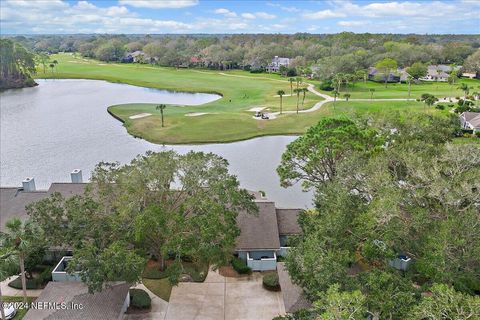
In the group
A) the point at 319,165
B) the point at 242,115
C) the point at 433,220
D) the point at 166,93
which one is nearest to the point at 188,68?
the point at 166,93

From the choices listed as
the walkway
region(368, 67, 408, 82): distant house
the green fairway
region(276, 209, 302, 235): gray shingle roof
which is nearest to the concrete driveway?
region(276, 209, 302, 235): gray shingle roof

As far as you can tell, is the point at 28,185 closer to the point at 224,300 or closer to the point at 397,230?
the point at 224,300

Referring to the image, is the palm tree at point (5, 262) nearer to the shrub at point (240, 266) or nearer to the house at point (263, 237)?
the shrub at point (240, 266)

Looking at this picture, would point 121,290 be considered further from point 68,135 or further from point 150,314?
point 68,135

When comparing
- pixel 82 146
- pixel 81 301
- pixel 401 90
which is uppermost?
pixel 401 90

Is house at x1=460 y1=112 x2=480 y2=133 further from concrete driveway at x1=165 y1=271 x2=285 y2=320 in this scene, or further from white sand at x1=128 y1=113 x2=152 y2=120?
white sand at x1=128 y1=113 x2=152 y2=120

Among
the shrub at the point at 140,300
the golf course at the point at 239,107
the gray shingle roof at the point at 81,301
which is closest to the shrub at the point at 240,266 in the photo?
the shrub at the point at 140,300

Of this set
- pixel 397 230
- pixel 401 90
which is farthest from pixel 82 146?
pixel 401 90

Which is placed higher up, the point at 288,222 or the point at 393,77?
the point at 393,77
